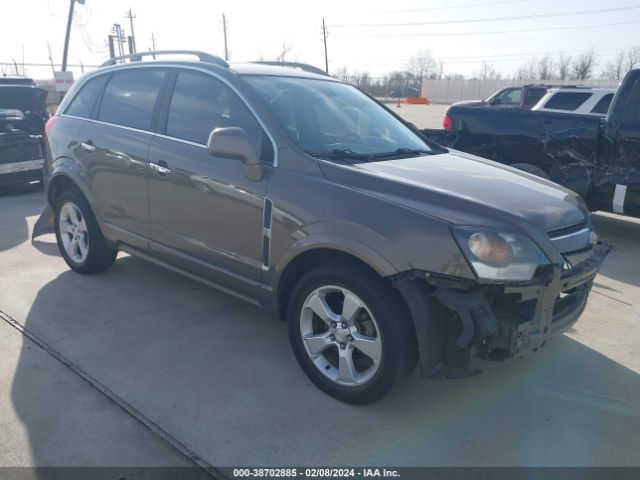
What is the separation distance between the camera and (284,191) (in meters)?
3.24

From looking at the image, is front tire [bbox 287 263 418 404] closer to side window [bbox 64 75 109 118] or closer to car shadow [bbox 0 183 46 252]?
side window [bbox 64 75 109 118]

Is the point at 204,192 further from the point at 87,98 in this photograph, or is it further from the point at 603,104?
the point at 603,104

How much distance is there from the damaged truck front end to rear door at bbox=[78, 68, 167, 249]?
92.2 inches

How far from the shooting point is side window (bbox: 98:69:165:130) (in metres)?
4.26

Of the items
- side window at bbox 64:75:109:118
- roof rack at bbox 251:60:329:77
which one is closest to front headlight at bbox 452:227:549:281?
roof rack at bbox 251:60:329:77

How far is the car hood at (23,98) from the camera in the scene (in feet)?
31.2

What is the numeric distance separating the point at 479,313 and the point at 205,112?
7.61ft

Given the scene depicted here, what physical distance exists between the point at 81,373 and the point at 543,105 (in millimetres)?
10654

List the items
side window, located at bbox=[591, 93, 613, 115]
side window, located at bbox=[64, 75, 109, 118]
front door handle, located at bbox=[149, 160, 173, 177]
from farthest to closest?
side window, located at bbox=[591, 93, 613, 115], side window, located at bbox=[64, 75, 109, 118], front door handle, located at bbox=[149, 160, 173, 177]

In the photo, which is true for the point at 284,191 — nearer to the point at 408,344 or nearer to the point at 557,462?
the point at 408,344

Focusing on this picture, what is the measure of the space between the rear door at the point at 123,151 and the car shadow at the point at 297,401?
73 centimetres

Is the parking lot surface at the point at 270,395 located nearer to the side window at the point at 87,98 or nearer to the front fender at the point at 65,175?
the front fender at the point at 65,175

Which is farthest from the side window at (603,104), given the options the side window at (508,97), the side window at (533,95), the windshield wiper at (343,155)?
the windshield wiper at (343,155)

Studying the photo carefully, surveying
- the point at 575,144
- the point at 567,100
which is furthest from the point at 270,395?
the point at 567,100
